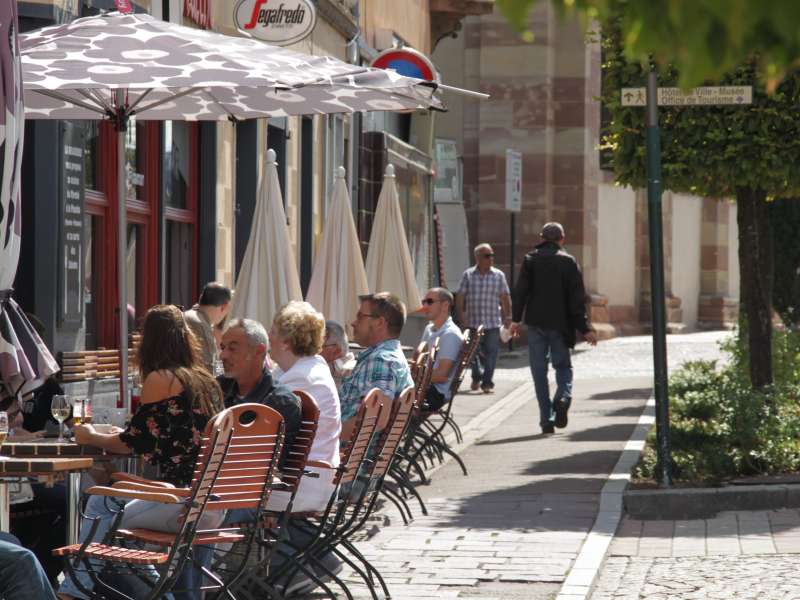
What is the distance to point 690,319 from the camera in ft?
136

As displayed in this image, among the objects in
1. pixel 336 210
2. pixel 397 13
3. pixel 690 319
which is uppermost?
pixel 397 13

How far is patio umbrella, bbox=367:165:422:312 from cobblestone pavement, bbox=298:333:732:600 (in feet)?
4.86

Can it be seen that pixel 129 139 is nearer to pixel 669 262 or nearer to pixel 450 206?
pixel 450 206

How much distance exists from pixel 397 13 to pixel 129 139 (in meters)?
11.8

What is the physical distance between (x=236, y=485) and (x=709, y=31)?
4.19 metres

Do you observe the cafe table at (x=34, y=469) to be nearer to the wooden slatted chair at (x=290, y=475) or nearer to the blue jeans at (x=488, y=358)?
the wooden slatted chair at (x=290, y=475)

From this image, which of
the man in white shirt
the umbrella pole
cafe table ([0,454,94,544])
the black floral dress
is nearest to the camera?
cafe table ([0,454,94,544])

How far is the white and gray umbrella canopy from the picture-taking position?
299 inches

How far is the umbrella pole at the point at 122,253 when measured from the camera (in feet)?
28.3

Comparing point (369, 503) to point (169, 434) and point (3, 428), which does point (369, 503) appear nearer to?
point (169, 434)

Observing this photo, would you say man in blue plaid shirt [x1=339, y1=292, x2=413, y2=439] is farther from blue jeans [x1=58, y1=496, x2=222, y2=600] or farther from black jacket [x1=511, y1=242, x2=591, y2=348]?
black jacket [x1=511, y1=242, x2=591, y2=348]

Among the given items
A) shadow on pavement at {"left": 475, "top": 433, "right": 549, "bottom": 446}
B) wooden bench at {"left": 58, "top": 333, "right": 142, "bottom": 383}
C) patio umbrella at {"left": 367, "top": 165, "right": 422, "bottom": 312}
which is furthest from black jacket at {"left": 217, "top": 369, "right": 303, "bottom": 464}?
shadow on pavement at {"left": 475, "top": 433, "right": 549, "bottom": 446}

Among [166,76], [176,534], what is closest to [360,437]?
[176,534]

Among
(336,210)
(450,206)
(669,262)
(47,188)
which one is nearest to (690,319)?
(669,262)
